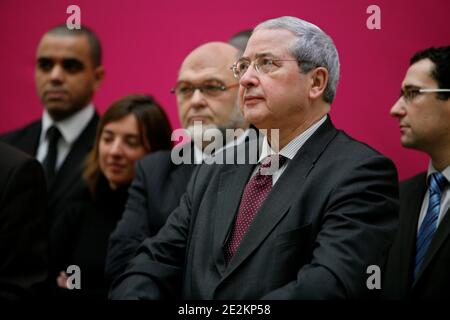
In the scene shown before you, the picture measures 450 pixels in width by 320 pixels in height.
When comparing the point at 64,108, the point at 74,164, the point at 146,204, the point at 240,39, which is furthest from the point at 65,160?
the point at 240,39

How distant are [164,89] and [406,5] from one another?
130 centimetres

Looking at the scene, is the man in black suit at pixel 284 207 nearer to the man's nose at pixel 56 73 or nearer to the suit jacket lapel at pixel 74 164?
the suit jacket lapel at pixel 74 164

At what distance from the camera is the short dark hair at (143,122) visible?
3055 mm

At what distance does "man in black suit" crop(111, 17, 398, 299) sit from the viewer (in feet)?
5.97

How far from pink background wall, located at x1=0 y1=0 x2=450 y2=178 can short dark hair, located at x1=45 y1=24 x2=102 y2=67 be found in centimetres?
5

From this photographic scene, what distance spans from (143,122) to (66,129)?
21.9 inches

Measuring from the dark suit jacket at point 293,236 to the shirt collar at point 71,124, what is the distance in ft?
4.58

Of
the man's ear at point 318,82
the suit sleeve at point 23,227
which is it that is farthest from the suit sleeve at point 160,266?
the man's ear at point 318,82

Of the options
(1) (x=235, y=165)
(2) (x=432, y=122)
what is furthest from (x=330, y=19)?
(1) (x=235, y=165)

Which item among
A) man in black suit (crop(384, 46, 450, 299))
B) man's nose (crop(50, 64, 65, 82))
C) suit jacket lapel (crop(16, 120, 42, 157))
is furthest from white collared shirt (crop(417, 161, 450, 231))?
suit jacket lapel (crop(16, 120, 42, 157))

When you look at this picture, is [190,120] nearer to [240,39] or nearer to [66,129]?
[240,39]

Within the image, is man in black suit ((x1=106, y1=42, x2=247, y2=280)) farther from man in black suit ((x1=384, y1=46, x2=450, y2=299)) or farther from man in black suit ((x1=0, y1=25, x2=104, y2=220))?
man in black suit ((x1=384, y1=46, x2=450, y2=299))

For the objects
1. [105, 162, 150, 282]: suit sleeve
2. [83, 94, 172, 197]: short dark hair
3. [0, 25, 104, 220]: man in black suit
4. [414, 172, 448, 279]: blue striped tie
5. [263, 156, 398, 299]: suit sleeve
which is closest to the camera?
[263, 156, 398, 299]: suit sleeve

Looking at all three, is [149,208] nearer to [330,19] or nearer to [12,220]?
[12,220]
